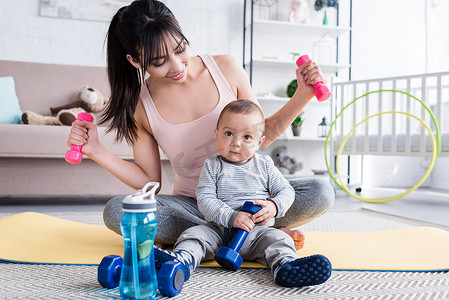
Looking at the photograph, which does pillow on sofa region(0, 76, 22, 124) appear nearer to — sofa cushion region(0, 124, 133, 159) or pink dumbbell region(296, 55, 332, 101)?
sofa cushion region(0, 124, 133, 159)

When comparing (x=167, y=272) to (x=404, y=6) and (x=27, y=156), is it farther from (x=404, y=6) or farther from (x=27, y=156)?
(x=404, y=6)

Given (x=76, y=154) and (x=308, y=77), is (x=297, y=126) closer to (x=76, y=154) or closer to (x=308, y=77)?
(x=308, y=77)

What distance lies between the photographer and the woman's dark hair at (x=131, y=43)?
3.28ft

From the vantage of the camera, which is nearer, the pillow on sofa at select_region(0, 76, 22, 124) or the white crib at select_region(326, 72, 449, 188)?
the pillow on sofa at select_region(0, 76, 22, 124)

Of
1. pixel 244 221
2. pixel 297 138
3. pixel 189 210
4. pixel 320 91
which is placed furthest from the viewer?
pixel 297 138

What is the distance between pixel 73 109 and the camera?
245cm

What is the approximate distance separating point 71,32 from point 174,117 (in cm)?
235

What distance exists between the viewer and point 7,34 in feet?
10.1

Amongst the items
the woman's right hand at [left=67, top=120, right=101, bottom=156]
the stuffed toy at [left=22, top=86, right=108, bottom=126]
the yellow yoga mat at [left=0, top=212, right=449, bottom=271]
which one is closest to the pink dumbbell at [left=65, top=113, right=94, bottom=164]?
the woman's right hand at [left=67, top=120, right=101, bottom=156]

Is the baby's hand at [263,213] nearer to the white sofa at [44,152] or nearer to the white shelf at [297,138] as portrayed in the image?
the white sofa at [44,152]

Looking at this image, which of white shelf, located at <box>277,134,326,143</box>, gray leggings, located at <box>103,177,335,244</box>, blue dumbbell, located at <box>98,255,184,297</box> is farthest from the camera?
white shelf, located at <box>277,134,326,143</box>

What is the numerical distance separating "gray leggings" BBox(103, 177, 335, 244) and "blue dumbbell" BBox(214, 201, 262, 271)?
22 cm

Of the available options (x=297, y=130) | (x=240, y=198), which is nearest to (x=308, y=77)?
(x=240, y=198)

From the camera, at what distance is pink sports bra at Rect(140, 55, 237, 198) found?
1209 mm
